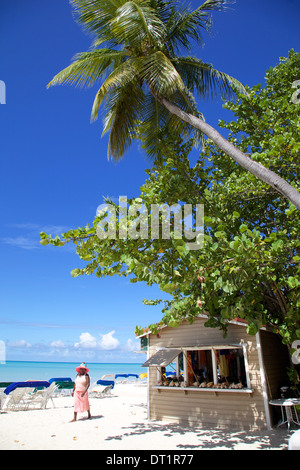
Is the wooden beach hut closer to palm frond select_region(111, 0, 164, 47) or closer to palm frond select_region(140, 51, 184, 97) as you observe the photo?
palm frond select_region(140, 51, 184, 97)

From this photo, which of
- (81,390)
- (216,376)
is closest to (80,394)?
(81,390)

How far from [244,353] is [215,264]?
6.36 m

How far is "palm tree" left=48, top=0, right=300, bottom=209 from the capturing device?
771cm

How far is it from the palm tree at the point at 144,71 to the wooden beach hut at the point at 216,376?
681 centimetres

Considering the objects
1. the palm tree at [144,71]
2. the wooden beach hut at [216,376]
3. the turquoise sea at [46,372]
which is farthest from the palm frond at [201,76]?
the turquoise sea at [46,372]

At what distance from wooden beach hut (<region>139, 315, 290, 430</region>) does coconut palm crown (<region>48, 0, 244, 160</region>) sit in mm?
7054

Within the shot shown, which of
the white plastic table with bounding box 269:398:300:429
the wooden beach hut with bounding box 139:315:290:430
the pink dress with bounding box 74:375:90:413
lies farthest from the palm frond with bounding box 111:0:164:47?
the pink dress with bounding box 74:375:90:413

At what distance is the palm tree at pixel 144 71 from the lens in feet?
25.3

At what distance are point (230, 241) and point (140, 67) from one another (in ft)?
17.2

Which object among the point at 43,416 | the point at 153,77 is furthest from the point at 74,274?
the point at 43,416

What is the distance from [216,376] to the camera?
1093 cm

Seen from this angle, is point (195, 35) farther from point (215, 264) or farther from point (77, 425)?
point (77, 425)

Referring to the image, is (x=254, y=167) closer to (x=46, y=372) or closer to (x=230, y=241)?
(x=230, y=241)

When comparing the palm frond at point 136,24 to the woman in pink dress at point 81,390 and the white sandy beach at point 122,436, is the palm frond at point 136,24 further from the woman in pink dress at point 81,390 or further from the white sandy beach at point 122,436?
the woman in pink dress at point 81,390
